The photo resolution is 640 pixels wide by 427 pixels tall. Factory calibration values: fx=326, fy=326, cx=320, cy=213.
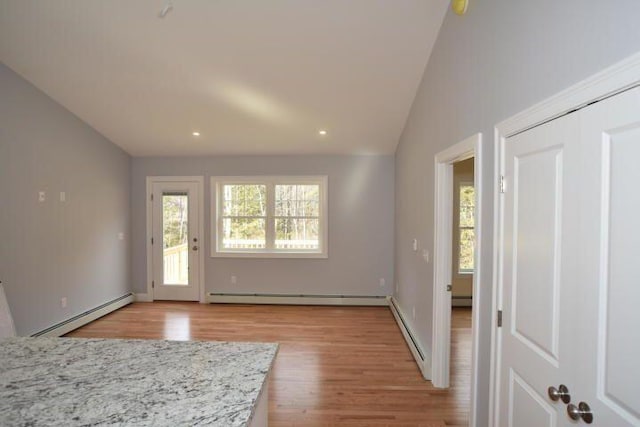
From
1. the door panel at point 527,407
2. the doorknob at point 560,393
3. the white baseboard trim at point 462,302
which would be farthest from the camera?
the white baseboard trim at point 462,302

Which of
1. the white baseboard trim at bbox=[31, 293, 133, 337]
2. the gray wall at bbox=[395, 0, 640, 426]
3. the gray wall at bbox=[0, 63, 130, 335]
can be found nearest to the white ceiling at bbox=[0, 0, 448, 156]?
the gray wall at bbox=[0, 63, 130, 335]

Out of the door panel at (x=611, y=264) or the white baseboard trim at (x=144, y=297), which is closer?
the door panel at (x=611, y=264)

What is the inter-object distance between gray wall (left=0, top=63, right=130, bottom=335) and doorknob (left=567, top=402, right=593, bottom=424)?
4.63m

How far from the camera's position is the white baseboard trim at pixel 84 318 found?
3866 millimetres

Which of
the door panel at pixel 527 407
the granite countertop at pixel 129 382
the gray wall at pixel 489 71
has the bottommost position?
the door panel at pixel 527 407

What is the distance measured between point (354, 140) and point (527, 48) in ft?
10.7

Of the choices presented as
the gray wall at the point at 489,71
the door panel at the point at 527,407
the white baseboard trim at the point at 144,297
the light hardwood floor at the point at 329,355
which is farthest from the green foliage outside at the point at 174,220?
the door panel at the point at 527,407

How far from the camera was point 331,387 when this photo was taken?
2826 millimetres

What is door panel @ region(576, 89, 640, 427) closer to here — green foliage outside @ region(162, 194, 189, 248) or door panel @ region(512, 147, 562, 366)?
door panel @ region(512, 147, 562, 366)

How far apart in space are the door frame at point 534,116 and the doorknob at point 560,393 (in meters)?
0.42

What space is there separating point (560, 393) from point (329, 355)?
2478 millimetres

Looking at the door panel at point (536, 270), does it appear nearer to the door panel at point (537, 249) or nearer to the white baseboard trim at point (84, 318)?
the door panel at point (537, 249)

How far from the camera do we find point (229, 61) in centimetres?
310

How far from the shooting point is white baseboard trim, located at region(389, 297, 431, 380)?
296cm
